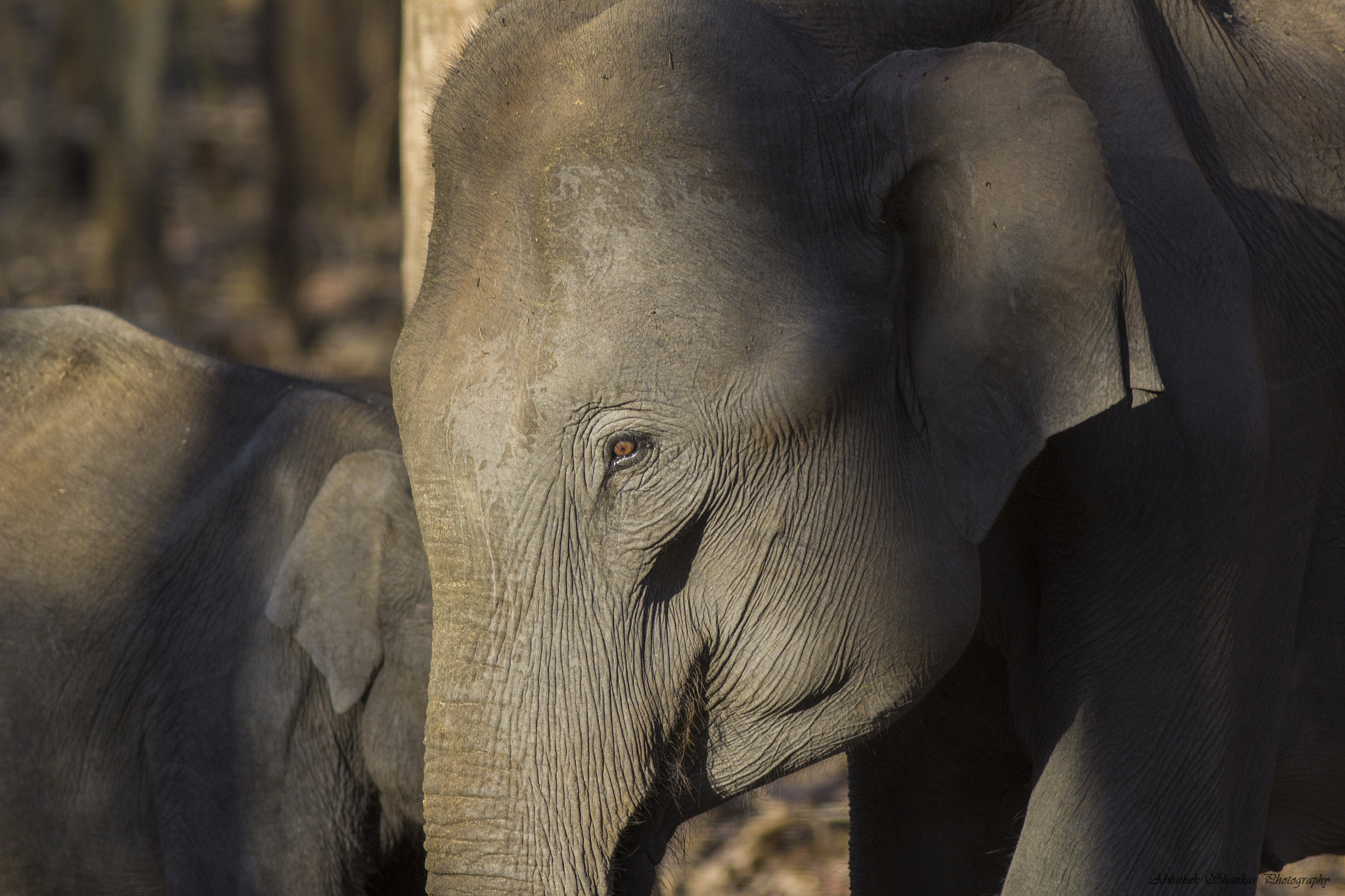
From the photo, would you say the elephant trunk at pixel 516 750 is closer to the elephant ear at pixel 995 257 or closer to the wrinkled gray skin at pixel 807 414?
the wrinkled gray skin at pixel 807 414

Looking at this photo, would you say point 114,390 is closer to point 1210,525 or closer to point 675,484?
point 675,484

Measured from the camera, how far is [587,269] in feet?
5.77

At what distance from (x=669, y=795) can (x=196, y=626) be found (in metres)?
1.96

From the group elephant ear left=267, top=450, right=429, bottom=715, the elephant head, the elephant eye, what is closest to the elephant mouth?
the elephant head

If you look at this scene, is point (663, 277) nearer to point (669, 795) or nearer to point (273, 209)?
point (669, 795)

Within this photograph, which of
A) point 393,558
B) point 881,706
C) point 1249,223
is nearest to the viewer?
point 881,706

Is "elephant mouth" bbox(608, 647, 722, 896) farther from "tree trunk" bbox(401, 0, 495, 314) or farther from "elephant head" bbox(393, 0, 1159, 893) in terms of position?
"tree trunk" bbox(401, 0, 495, 314)

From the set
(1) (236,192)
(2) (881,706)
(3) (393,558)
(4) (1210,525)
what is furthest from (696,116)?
(1) (236,192)

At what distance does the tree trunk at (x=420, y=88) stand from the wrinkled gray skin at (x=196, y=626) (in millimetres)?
398

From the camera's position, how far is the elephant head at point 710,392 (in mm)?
1758

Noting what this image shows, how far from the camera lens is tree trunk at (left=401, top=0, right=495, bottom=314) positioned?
334 centimetres

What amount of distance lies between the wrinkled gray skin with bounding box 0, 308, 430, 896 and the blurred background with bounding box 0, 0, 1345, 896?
0.33 m

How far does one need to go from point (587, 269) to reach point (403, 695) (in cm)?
162

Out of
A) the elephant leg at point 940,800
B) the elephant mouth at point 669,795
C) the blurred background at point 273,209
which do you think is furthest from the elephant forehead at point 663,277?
the blurred background at point 273,209
